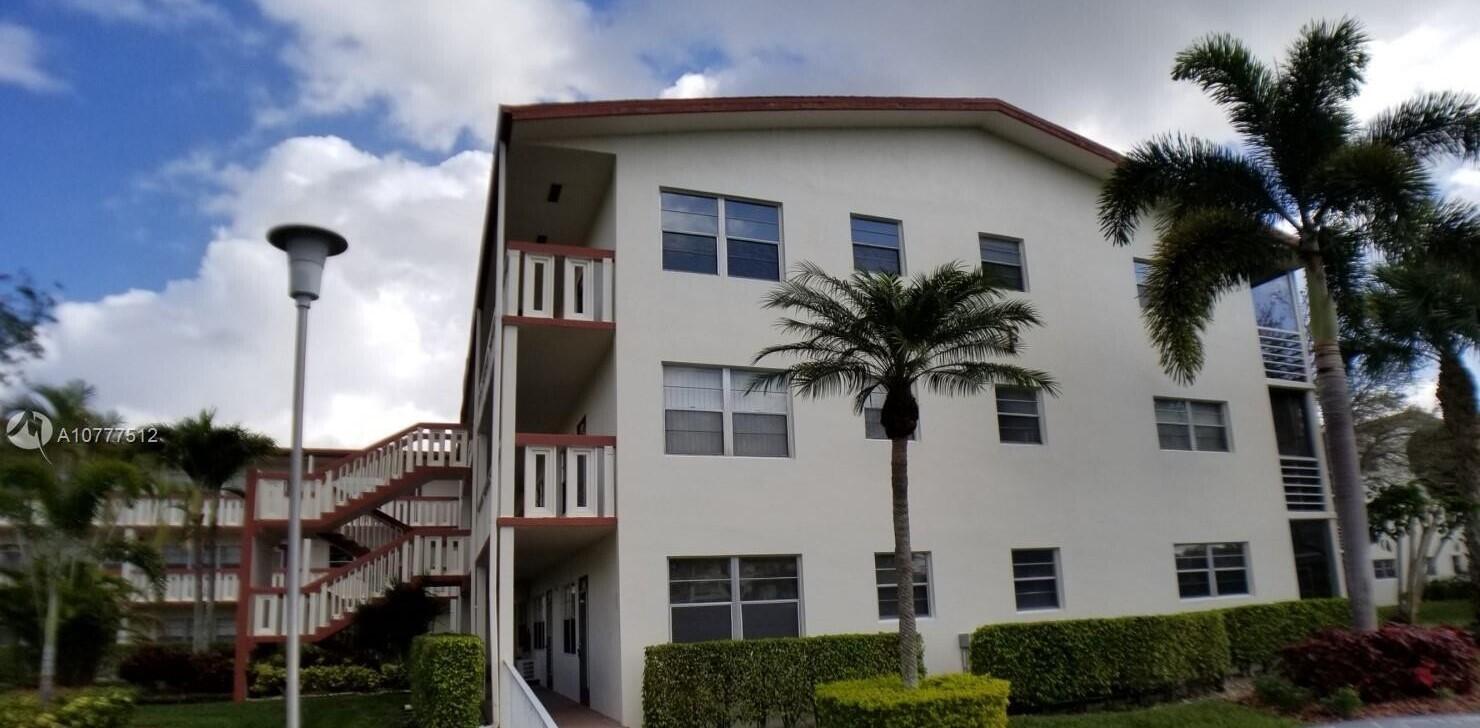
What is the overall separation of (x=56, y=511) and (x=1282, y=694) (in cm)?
1693

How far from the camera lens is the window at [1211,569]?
703 inches

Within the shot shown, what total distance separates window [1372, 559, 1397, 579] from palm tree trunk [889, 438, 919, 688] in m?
22.0

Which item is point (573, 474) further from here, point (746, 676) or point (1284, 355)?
point (1284, 355)

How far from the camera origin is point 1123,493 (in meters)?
17.3

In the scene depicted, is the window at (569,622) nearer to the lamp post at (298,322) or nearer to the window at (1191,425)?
the lamp post at (298,322)

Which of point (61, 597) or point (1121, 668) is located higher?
point (61, 597)

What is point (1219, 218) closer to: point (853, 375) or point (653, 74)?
point (853, 375)

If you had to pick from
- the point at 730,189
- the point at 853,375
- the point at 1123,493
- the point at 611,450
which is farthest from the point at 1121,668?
the point at 730,189

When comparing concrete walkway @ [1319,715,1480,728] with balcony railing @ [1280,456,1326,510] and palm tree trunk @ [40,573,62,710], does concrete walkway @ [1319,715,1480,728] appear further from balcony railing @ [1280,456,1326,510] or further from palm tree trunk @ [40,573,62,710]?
palm tree trunk @ [40,573,62,710]

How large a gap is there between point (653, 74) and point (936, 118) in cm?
507

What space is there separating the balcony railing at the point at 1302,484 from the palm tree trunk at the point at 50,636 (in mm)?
21093

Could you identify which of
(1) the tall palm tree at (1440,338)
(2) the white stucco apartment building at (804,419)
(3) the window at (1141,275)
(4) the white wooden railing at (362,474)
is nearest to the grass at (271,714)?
(2) the white stucco apartment building at (804,419)

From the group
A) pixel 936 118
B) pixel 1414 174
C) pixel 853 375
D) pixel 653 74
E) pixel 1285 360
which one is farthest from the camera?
pixel 1285 360

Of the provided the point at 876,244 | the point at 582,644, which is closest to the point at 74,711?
the point at 582,644
